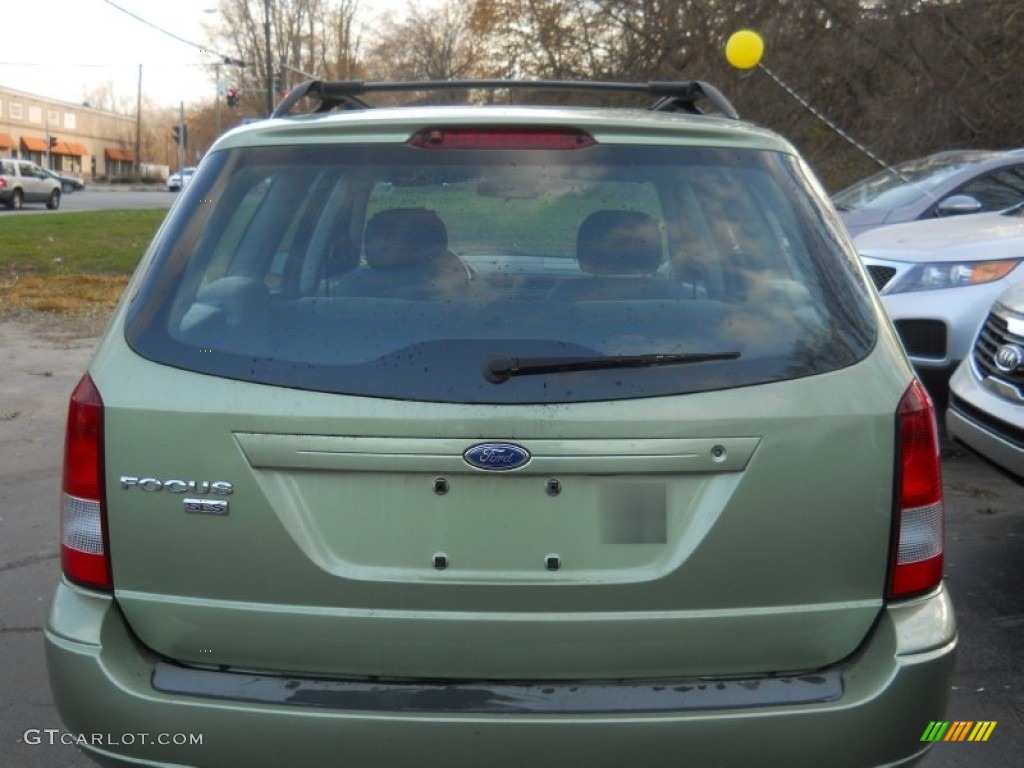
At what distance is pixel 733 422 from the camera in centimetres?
239

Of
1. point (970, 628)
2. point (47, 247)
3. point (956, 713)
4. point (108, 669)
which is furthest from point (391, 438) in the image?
point (47, 247)

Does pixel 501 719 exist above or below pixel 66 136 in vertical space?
above

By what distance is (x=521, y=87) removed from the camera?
400cm

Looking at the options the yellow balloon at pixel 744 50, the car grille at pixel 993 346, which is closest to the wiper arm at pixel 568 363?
the car grille at pixel 993 346

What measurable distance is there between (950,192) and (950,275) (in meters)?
2.86

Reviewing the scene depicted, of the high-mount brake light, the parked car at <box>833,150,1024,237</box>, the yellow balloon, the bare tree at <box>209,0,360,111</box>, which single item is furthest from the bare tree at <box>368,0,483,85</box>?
the high-mount brake light

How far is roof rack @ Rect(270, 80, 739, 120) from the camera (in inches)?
140

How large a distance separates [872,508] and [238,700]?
51.6 inches

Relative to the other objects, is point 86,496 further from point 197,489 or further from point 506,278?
point 506,278

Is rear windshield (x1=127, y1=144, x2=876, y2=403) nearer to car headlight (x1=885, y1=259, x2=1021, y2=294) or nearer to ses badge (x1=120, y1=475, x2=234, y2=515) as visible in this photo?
ses badge (x1=120, y1=475, x2=234, y2=515)

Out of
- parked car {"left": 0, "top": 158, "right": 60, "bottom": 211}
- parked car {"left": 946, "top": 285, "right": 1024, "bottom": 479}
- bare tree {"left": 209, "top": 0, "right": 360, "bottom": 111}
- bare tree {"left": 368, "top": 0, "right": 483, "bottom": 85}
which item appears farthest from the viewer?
bare tree {"left": 209, "top": 0, "right": 360, "bottom": 111}

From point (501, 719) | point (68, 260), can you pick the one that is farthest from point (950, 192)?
point (68, 260)

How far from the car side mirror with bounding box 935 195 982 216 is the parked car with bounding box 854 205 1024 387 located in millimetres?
1438

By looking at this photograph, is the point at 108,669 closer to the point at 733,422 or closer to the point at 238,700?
the point at 238,700
